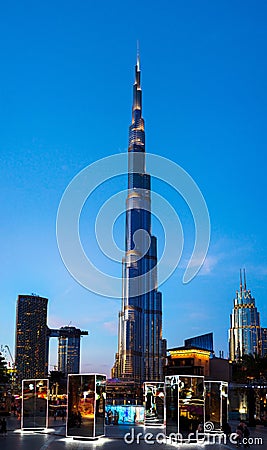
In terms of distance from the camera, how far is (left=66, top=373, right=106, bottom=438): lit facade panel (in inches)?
1389

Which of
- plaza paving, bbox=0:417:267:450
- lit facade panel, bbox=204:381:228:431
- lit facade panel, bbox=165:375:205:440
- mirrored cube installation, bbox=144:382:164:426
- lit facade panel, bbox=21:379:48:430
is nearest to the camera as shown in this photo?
plaza paving, bbox=0:417:267:450

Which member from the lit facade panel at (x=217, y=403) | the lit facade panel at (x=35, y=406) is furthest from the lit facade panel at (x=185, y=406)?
the lit facade panel at (x=35, y=406)

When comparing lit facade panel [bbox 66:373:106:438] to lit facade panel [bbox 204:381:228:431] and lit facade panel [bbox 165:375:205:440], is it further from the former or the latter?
lit facade panel [bbox 204:381:228:431]

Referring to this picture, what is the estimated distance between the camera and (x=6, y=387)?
247 feet

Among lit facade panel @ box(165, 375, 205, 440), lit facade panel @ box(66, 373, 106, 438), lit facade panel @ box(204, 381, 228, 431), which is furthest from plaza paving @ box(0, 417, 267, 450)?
lit facade panel @ box(204, 381, 228, 431)

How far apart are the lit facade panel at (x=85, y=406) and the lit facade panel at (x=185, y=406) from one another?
14.2 feet

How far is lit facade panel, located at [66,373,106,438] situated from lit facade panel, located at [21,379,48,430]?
6.51m

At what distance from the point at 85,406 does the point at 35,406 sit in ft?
27.1

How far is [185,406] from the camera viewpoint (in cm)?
3466

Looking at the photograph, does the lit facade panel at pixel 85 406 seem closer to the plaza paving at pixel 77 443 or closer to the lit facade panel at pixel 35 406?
the plaza paving at pixel 77 443

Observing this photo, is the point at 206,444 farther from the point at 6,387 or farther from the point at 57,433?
the point at 6,387

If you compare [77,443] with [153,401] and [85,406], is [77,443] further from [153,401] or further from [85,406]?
[153,401]

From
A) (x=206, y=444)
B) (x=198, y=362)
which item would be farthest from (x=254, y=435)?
(x=198, y=362)

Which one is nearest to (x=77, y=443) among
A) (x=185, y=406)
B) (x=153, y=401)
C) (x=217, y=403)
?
(x=185, y=406)
